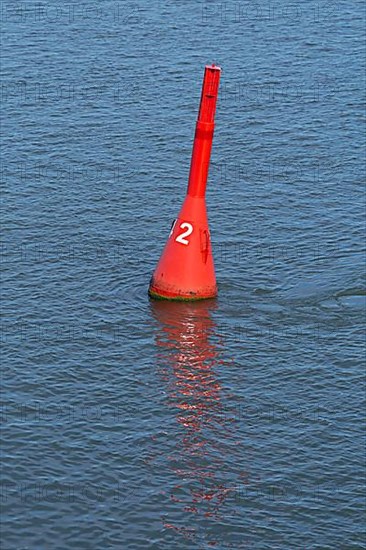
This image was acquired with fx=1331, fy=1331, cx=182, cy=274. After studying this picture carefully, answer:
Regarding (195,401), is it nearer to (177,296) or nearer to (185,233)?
(177,296)

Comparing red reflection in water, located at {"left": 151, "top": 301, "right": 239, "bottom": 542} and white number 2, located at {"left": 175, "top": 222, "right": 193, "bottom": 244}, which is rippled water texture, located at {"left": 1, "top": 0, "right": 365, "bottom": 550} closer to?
red reflection in water, located at {"left": 151, "top": 301, "right": 239, "bottom": 542}

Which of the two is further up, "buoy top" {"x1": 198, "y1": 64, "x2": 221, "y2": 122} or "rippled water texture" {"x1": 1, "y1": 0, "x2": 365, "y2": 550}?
"buoy top" {"x1": 198, "y1": 64, "x2": 221, "y2": 122}

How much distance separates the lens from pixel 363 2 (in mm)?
121312

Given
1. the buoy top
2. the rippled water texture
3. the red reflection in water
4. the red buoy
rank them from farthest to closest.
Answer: the red buoy → the buoy top → the red reflection in water → the rippled water texture

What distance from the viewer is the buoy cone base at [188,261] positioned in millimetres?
66750

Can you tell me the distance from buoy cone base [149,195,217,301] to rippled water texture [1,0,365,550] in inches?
36.6

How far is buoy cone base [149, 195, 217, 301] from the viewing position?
66750 mm

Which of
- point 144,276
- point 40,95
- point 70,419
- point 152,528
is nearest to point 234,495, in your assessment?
point 152,528

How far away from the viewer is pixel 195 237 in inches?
2625

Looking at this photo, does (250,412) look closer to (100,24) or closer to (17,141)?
(17,141)

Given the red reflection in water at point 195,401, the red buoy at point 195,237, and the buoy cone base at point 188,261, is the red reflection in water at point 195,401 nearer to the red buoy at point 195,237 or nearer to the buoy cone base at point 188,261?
the buoy cone base at point 188,261

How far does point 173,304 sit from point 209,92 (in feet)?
36.2

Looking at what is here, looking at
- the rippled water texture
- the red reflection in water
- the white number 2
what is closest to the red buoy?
the white number 2

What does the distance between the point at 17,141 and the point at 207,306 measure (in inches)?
1121
